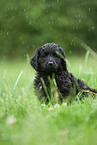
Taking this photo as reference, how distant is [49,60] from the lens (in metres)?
4.07

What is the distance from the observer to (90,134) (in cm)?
225

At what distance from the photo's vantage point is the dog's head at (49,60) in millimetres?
4074

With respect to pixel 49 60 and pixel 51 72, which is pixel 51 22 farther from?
pixel 49 60

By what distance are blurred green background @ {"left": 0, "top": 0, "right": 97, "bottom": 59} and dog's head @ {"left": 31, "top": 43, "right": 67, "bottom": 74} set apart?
40.1ft

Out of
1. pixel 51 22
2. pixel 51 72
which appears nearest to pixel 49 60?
pixel 51 72

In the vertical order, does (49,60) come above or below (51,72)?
above

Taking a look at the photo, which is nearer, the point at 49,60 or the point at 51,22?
the point at 49,60

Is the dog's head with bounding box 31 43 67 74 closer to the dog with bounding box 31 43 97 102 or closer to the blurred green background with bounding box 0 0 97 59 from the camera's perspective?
the dog with bounding box 31 43 97 102

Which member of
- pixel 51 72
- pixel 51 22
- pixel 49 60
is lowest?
pixel 51 72

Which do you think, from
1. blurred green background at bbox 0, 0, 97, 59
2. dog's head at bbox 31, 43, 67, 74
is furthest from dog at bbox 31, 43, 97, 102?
blurred green background at bbox 0, 0, 97, 59

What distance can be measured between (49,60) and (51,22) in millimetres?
12891

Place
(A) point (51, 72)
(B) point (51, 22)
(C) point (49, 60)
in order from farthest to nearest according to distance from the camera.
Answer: (B) point (51, 22) < (A) point (51, 72) < (C) point (49, 60)

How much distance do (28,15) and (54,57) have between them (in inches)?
522

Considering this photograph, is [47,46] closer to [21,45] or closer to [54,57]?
[54,57]
